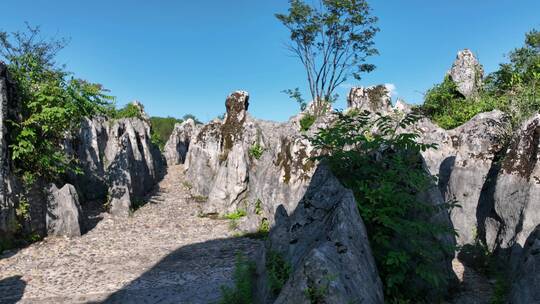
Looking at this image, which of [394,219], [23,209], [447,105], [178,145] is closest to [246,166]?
[23,209]

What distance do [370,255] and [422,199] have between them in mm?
2567

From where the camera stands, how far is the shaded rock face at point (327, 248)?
365 cm

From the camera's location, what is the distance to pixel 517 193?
779cm

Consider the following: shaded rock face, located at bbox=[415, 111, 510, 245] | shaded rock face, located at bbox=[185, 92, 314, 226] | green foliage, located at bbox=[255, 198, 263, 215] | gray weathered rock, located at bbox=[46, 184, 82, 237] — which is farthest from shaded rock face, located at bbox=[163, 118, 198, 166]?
shaded rock face, located at bbox=[415, 111, 510, 245]

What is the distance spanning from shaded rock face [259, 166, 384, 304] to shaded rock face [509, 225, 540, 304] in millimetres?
1813

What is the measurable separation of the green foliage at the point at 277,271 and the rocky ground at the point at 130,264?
2424 mm

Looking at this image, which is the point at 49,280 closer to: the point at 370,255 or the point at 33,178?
the point at 33,178

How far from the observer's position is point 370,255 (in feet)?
15.4

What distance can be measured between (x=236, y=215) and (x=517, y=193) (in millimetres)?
9800

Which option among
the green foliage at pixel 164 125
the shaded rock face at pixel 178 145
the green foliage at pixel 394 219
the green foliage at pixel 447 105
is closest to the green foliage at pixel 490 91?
the green foliage at pixel 447 105

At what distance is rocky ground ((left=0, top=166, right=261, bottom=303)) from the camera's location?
7863mm

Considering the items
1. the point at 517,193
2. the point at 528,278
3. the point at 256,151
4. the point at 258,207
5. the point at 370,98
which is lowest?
the point at 528,278

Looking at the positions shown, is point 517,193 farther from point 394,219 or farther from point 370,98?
point 370,98

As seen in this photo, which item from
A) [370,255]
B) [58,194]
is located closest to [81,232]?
[58,194]
